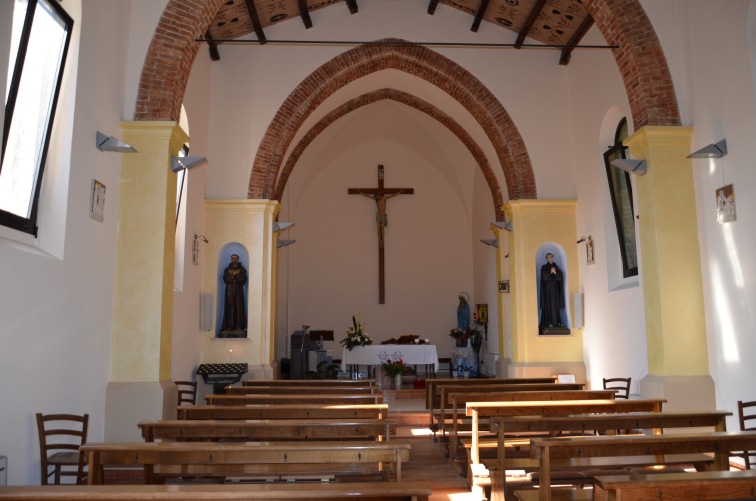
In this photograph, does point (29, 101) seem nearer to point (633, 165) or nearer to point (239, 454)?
point (239, 454)

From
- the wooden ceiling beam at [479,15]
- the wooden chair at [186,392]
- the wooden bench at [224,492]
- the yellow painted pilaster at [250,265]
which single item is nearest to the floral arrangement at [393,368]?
the yellow painted pilaster at [250,265]

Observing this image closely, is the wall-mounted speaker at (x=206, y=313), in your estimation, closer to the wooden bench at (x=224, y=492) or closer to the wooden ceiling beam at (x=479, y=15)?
the wooden ceiling beam at (x=479, y=15)

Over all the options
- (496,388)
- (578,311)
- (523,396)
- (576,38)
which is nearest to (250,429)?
(523,396)

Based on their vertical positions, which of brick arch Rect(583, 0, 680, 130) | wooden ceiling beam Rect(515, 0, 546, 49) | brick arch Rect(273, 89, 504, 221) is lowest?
brick arch Rect(583, 0, 680, 130)

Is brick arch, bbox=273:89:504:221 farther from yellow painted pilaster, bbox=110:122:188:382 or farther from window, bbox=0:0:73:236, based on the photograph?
window, bbox=0:0:73:236

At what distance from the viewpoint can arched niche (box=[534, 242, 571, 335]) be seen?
37.6 ft

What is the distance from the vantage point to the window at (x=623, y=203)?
31.7ft

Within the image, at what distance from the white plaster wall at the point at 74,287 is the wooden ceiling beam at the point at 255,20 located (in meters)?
3.08

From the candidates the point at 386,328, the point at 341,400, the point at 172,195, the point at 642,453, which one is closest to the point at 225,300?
the point at 172,195

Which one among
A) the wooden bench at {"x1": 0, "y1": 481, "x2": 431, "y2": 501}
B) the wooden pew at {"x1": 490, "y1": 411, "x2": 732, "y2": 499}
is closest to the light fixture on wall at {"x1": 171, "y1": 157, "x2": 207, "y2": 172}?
the wooden pew at {"x1": 490, "y1": 411, "x2": 732, "y2": 499}

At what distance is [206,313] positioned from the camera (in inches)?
426

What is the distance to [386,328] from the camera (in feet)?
56.7

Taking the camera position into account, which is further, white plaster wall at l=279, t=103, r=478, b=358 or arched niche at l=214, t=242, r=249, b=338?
white plaster wall at l=279, t=103, r=478, b=358

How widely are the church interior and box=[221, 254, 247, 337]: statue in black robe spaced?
0.06 metres
